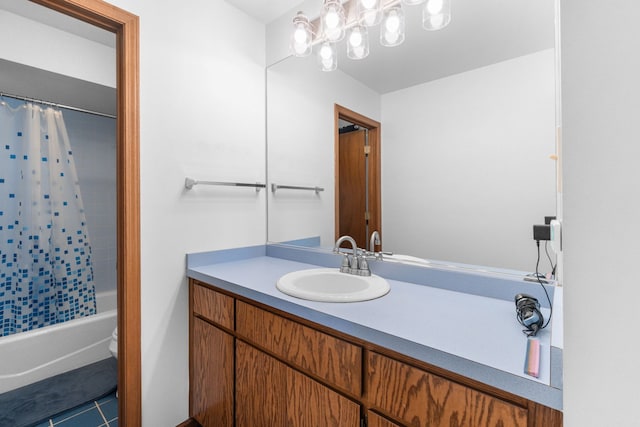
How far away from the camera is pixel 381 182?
1489 mm

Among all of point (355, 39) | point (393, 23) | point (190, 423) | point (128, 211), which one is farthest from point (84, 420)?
point (393, 23)

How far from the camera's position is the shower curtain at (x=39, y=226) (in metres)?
2.13

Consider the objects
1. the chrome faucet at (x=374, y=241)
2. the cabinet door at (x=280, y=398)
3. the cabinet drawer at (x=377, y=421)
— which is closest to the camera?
the cabinet drawer at (x=377, y=421)

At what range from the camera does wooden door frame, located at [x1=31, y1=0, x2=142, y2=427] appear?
137 cm

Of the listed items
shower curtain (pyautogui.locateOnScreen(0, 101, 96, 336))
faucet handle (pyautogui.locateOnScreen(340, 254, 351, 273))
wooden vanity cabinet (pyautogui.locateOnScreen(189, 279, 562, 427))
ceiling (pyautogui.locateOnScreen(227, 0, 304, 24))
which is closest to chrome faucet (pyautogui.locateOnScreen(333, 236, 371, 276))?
faucet handle (pyautogui.locateOnScreen(340, 254, 351, 273))

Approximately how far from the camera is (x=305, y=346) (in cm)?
101

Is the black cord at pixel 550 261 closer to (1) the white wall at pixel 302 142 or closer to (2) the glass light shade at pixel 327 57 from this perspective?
(1) the white wall at pixel 302 142

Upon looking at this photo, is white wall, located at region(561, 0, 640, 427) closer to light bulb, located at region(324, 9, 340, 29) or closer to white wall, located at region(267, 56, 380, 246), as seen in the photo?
white wall, located at region(267, 56, 380, 246)

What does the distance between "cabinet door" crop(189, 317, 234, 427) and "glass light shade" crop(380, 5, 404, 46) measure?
63.4 inches

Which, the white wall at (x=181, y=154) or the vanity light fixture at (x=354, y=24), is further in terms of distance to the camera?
the white wall at (x=181, y=154)

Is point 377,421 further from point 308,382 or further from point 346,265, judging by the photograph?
point 346,265

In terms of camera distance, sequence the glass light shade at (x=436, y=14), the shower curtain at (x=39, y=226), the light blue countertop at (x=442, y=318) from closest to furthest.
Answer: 1. the light blue countertop at (x=442, y=318)
2. the glass light shade at (x=436, y=14)
3. the shower curtain at (x=39, y=226)

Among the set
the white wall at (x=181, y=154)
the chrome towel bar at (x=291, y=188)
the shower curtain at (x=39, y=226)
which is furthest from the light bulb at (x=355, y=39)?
the shower curtain at (x=39, y=226)

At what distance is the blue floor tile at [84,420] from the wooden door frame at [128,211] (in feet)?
1.43
